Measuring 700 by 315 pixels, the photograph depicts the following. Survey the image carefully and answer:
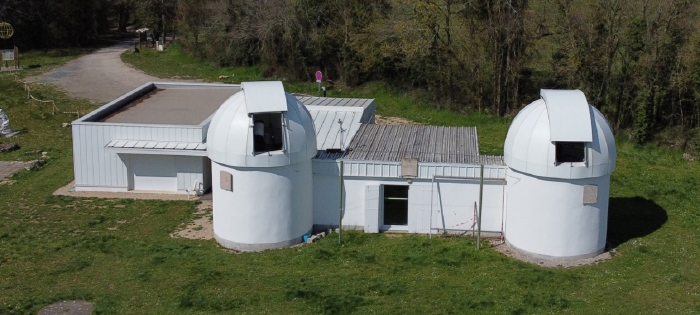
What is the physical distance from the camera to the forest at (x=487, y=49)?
32.6 m

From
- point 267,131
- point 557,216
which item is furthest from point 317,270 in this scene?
point 557,216

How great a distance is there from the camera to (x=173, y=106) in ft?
98.4

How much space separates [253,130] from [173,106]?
954 cm

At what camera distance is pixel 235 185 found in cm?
2100

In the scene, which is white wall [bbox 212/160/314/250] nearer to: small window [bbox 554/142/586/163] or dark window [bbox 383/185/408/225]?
dark window [bbox 383/185/408/225]

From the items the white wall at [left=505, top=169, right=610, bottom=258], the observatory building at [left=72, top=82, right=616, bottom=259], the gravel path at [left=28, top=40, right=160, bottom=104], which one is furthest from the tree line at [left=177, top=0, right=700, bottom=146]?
the white wall at [left=505, top=169, right=610, bottom=258]

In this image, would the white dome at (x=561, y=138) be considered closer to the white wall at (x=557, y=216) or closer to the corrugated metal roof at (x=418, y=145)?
the white wall at (x=557, y=216)

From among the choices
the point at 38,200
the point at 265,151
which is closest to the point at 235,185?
the point at 265,151

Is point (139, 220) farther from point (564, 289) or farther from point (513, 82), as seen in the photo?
point (513, 82)

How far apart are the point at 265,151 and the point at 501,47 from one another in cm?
1773

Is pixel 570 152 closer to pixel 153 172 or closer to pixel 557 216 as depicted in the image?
pixel 557 216

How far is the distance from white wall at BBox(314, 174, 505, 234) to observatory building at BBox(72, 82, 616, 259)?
3 cm

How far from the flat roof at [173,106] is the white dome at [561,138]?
11595 millimetres

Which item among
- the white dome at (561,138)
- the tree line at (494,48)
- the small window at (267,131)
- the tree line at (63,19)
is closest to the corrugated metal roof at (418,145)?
the white dome at (561,138)
